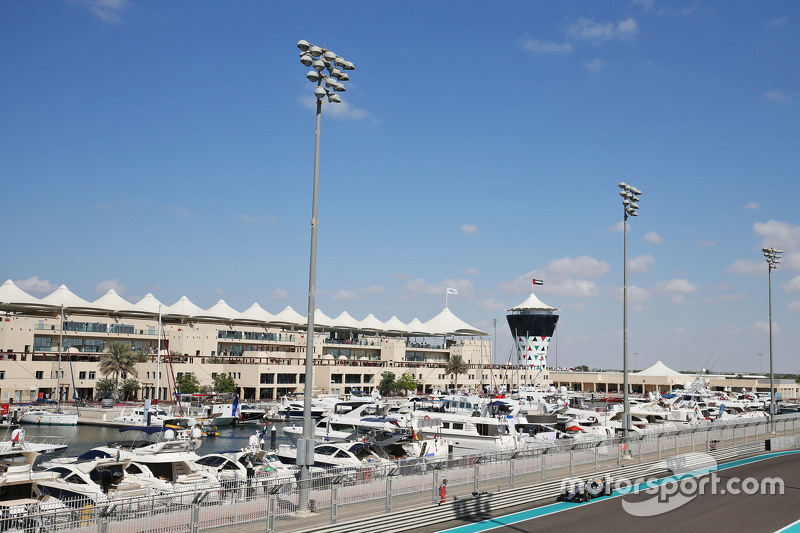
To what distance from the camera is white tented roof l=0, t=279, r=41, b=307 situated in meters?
97.4

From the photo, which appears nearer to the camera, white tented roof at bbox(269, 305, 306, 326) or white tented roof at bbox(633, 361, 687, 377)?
white tented roof at bbox(269, 305, 306, 326)

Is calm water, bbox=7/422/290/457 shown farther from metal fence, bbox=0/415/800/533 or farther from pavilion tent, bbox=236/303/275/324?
pavilion tent, bbox=236/303/275/324

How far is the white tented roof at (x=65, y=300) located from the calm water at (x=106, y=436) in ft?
108

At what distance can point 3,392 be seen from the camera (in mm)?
81438

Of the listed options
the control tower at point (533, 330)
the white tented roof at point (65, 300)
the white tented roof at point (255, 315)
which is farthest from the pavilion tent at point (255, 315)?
the control tower at point (533, 330)

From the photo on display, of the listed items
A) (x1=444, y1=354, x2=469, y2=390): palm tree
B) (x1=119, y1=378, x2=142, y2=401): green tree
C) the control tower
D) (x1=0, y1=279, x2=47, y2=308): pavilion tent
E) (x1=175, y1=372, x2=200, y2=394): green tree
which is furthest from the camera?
the control tower

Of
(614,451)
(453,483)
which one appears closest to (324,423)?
(614,451)

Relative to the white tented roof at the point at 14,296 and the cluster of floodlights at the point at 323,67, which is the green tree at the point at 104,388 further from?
the cluster of floodlights at the point at 323,67

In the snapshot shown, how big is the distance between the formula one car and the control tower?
13813cm

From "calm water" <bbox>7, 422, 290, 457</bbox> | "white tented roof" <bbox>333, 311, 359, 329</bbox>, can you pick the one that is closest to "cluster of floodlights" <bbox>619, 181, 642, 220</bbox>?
"calm water" <bbox>7, 422, 290, 457</bbox>

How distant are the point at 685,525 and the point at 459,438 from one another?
22.3 metres

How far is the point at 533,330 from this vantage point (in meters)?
166

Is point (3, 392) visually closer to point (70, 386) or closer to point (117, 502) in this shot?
point (70, 386)

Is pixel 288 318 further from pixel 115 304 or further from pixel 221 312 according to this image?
pixel 115 304
